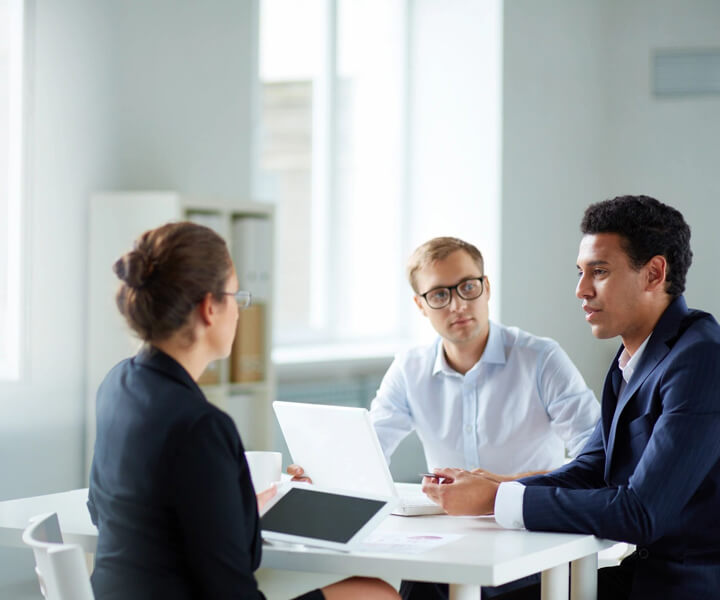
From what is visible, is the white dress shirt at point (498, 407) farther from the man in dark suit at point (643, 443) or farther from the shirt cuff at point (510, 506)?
the shirt cuff at point (510, 506)

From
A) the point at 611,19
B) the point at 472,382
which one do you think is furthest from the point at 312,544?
the point at 611,19

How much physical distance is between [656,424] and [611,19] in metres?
4.40

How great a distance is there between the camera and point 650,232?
83.7 inches

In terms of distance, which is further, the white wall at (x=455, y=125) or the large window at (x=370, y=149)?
the white wall at (x=455, y=125)

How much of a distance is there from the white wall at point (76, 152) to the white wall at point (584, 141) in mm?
1925

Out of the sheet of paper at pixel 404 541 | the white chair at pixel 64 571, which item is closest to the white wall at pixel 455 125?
the sheet of paper at pixel 404 541

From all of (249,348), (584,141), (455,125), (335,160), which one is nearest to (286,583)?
(249,348)

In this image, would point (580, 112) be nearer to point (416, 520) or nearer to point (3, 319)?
point (3, 319)

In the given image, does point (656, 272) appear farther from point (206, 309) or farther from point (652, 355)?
point (206, 309)

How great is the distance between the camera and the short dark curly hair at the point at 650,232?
2.12 m

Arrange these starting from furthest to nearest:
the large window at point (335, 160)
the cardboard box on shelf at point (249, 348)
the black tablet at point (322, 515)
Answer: the large window at point (335, 160), the cardboard box on shelf at point (249, 348), the black tablet at point (322, 515)

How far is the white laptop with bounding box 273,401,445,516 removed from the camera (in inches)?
82.2

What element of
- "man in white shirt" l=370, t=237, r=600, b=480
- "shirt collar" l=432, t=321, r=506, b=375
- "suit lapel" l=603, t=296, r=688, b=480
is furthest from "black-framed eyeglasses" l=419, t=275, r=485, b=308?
"suit lapel" l=603, t=296, r=688, b=480

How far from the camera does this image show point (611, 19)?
232 inches
